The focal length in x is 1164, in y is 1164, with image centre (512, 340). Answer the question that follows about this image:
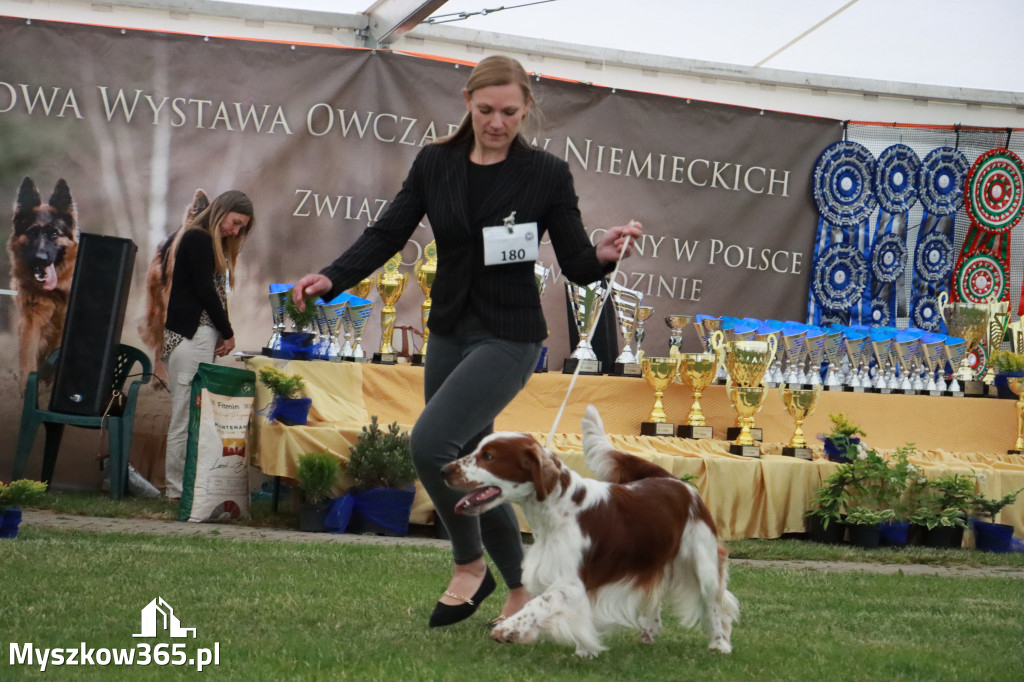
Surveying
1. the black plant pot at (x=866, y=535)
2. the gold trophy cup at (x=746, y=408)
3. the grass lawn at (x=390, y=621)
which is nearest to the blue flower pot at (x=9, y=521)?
the grass lawn at (x=390, y=621)

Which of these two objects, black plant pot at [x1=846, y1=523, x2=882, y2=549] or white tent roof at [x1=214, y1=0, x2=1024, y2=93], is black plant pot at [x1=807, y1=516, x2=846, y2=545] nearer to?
black plant pot at [x1=846, y1=523, x2=882, y2=549]

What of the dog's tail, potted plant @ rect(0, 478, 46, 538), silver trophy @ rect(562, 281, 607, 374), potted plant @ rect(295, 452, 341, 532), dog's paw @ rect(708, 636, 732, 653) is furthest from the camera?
silver trophy @ rect(562, 281, 607, 374)

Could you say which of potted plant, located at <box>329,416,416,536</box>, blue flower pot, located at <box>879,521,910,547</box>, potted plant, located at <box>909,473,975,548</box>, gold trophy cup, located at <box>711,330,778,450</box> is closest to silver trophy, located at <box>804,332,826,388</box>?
gold trophy cup, located at <box>711,330,778,450</box>

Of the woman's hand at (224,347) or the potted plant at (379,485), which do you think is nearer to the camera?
the potted plant at (379,485)

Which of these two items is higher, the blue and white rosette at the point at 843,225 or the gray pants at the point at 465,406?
the blue and white rosette at the point at 843,225

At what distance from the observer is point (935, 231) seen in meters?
9.27

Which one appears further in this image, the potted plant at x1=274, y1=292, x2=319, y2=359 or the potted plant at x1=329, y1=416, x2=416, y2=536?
the potted plant at x1=274, y1=292, x2=319, y2=359

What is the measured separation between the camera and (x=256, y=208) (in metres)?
8.04

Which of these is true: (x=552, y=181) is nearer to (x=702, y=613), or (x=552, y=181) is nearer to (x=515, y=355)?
(x=515, y=355)

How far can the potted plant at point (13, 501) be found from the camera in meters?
5.39

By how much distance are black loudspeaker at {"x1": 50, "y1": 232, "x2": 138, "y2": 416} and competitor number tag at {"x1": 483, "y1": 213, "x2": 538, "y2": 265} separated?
4593mm

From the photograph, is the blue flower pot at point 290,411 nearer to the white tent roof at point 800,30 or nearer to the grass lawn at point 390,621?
the grass lawn at point 390,621

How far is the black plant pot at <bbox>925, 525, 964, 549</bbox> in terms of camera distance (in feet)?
23.0

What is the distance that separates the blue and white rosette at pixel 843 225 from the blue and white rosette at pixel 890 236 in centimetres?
7
